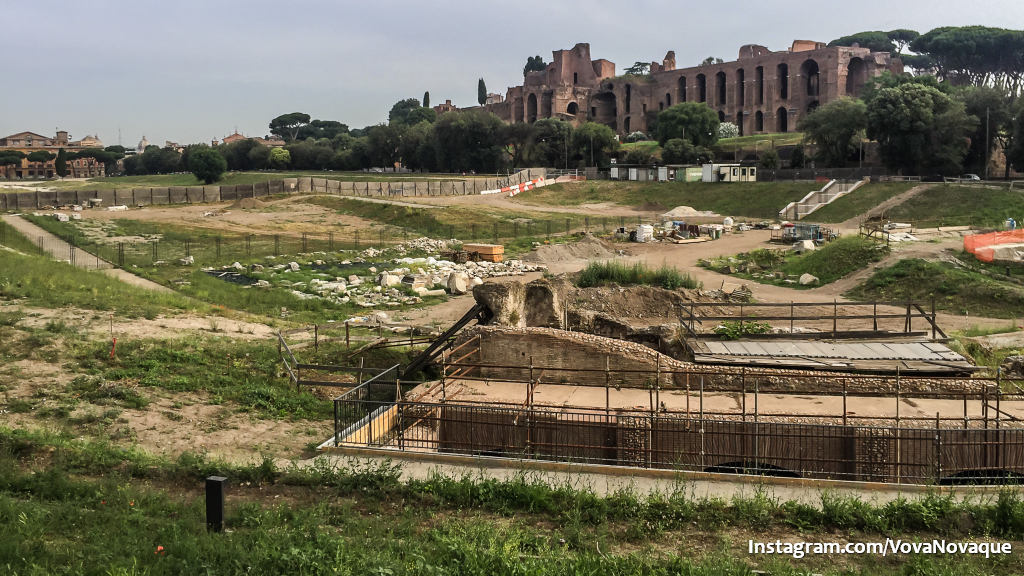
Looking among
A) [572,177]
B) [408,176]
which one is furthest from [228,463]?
[408,176]

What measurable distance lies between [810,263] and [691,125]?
2182 inches

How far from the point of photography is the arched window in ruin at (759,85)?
107688mm

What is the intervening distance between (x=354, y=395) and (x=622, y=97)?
113m

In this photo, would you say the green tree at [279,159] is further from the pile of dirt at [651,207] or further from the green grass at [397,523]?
the green grass at [397,523]

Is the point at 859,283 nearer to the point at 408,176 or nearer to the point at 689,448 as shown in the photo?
the point at 689,448

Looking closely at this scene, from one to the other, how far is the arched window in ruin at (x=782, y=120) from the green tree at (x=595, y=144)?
28.3 metres

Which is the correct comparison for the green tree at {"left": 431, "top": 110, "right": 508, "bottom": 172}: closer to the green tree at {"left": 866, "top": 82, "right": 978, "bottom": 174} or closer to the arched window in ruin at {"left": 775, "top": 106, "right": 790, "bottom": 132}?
the arched window in ruin at {"left": 775, "top": 106, "right": 790, "bottom": 132}

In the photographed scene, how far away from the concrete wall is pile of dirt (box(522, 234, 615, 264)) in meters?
28.7

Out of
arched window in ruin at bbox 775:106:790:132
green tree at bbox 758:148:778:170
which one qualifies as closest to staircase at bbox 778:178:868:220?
green tree at bbox 758:148:778:170

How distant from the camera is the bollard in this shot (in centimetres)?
859

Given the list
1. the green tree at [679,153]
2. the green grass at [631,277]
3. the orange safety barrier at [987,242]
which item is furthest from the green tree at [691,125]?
the green grass at [631,277]

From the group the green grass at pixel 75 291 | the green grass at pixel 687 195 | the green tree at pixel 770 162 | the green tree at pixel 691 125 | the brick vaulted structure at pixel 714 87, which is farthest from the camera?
the brick vaulted structure at pixel 714 87

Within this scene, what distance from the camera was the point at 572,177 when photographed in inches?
3246

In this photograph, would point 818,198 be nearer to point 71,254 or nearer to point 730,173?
point 730,173
